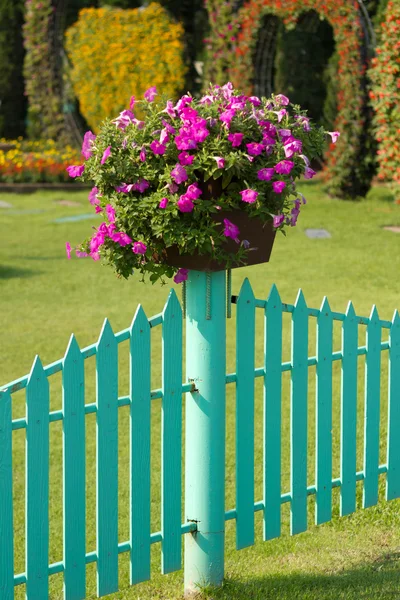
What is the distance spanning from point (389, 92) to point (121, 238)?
8000 millimetres

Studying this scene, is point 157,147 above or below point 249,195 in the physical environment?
above

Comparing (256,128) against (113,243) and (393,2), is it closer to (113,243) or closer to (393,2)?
(113,243)

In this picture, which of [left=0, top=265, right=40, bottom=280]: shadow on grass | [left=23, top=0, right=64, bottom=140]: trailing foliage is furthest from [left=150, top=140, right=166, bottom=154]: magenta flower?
[left=23, top=0, right=64, bottom=140]: trailing foliage

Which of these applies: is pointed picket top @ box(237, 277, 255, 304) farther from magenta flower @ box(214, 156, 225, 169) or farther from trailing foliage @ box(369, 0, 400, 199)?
trailing foliage @ box(369, 0, 400, 199)

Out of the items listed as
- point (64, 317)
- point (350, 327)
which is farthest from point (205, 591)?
point (64, 317)

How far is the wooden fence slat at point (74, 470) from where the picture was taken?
10.3ft

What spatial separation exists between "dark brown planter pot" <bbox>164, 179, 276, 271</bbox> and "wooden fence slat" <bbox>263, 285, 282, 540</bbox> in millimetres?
264

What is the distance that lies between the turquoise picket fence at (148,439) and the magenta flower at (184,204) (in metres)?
0.33

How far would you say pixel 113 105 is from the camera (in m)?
16.5

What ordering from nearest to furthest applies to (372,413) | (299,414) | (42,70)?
(299,414)
(372,413)
(42,70)

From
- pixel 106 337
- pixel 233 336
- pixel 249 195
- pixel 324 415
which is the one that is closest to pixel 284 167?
pixel 249 195

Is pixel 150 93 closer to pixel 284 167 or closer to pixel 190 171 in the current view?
pixel 190 171

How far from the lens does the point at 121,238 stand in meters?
3.19

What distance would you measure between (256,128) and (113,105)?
13674 mm
